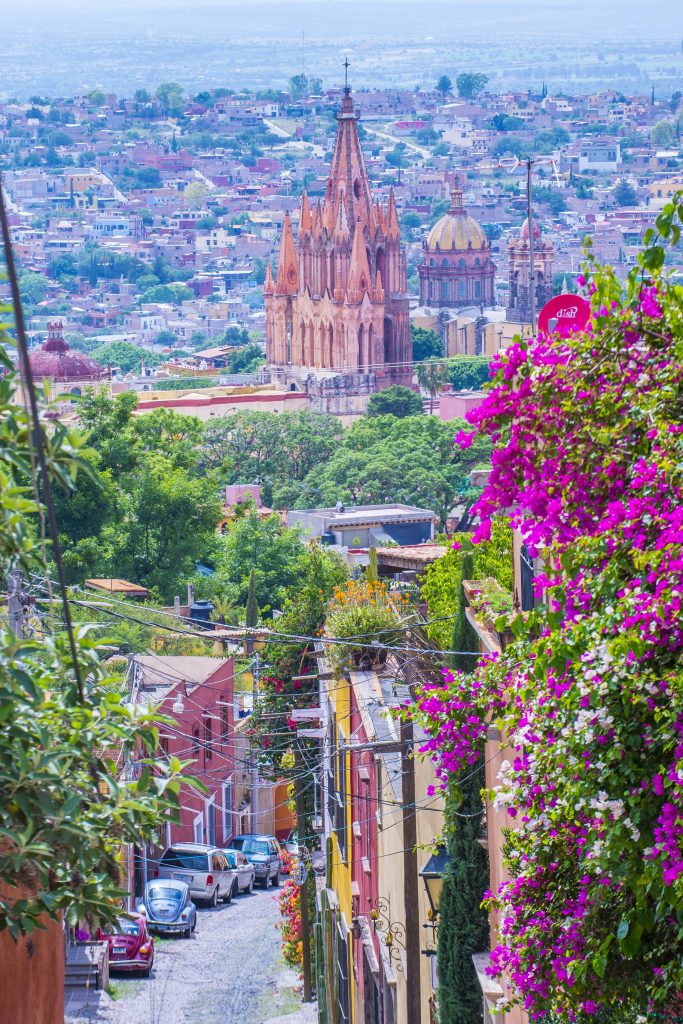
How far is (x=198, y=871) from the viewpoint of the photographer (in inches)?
1030

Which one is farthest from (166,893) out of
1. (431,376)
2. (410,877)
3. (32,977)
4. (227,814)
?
(431,376)

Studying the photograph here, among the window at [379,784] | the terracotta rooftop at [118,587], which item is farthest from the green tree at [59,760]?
the terracotta rooftop at [118,587]

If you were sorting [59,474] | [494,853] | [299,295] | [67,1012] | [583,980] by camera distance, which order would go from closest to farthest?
[59,474]
[583,980]
[494,853]
[67,1012]
[299,295]

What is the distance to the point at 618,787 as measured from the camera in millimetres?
6234

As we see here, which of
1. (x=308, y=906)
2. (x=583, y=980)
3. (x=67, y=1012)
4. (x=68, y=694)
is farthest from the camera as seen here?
(x=308, y=906)

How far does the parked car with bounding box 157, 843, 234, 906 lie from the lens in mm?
25875

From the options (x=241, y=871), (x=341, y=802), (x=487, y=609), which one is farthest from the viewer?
(x=241, y=871)

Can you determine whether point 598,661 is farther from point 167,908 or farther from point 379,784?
point 167,908

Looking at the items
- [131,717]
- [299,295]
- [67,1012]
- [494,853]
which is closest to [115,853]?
[131,717]

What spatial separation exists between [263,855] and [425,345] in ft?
438

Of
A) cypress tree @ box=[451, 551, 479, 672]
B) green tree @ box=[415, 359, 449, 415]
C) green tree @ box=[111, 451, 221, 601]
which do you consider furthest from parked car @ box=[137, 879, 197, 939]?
green tree @ box=[415, 359, 449, 415]

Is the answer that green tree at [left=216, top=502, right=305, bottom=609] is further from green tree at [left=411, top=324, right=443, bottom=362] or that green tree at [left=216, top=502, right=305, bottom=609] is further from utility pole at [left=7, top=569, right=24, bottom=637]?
green tree at [left=411, top=324, right=443, bottom=362]

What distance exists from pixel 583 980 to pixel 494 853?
4085mm

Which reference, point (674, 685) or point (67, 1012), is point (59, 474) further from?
point (67, 1012)
